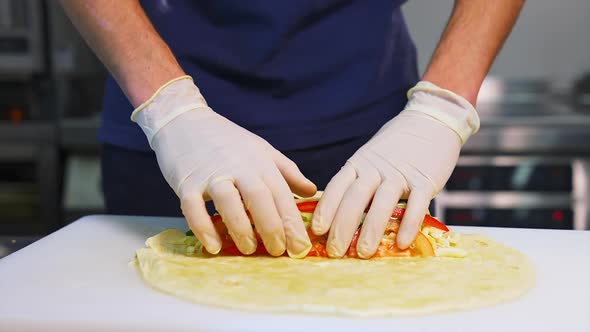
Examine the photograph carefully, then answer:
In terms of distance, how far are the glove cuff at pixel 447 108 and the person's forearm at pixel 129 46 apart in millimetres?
426

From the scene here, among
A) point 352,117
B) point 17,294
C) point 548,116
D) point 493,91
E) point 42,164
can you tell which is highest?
point 493,91

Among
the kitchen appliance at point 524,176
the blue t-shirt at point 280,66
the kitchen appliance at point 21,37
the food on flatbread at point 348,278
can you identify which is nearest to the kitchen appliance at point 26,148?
the kitchen appliance at point 21,37

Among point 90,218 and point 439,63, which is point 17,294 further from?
point 439,63

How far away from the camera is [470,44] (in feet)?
4.07

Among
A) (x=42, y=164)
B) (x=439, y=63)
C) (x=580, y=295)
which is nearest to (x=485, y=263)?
(x=580, y=295)

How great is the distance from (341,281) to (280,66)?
58cm

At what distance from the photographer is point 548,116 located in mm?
2500

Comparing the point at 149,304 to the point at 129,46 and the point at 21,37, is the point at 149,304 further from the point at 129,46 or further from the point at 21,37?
the point at 21,37

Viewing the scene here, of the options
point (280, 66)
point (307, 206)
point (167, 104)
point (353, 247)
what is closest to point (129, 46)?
point (167, 104)

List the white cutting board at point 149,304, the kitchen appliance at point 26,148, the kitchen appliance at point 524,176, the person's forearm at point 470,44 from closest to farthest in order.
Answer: the white cutting board at point 149,304 < the person's forearm at point 470,44 < the kitchen appliance at point 524,176 < the kitchen appliance at point 26,148

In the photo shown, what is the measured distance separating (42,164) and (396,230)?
Result: 6.27 feet

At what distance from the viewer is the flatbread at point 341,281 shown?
2.51ft

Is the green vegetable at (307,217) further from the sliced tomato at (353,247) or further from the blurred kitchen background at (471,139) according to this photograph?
the blurred kitchen background at (471,139)

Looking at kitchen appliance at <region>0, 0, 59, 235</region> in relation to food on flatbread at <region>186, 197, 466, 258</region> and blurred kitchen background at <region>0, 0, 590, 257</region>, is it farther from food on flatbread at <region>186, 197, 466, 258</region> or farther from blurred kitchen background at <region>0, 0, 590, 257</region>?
food on flatbread at <region>186, 197, 466, 258</region>
